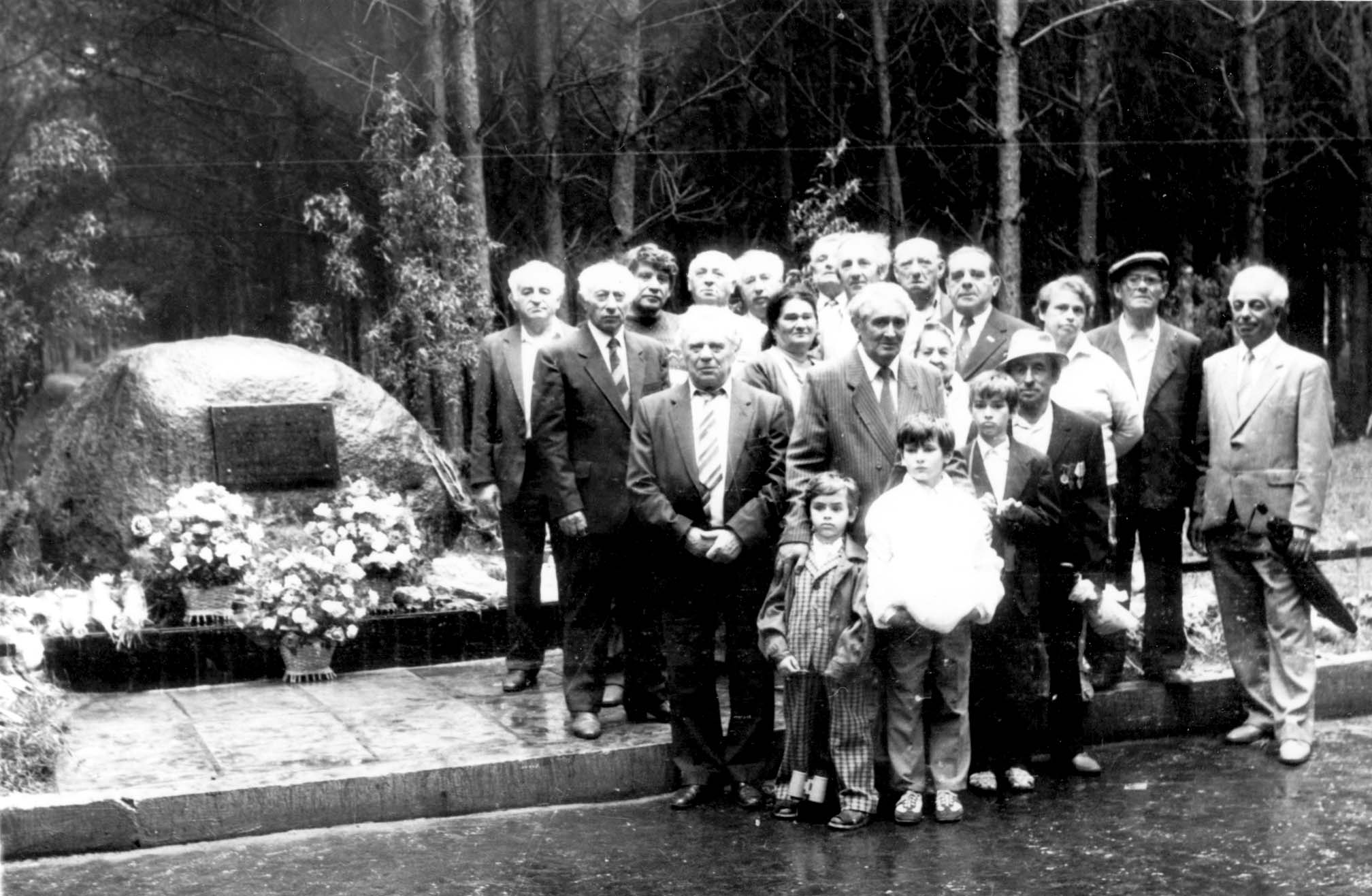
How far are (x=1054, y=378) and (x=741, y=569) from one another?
5.25ft

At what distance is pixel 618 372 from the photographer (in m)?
7.40

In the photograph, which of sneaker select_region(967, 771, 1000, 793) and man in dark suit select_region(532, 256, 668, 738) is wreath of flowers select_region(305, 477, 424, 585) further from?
sneaker select_region(967, 771, 1000, 793)

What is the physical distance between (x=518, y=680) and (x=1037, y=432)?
2.84 m

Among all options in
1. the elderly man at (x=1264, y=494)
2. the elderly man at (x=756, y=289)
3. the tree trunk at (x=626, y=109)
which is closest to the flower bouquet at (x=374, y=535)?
the elderly man at (x=756, y=289)

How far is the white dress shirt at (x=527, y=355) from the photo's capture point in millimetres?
7984

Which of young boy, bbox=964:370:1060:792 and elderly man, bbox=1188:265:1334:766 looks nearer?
young boy, bbox=964:370:1060:792

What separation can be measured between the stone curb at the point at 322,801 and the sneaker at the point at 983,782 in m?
1.21

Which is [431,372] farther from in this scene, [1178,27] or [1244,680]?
[1178,27]

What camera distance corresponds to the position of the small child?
605 cm

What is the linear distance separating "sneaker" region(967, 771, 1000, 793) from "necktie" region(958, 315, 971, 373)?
1988 millimetres

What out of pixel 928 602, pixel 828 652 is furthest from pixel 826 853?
pixel 928 602

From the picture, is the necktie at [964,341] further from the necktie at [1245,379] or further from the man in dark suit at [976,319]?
the necktie at [1245,379]

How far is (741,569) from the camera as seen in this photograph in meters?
6.45

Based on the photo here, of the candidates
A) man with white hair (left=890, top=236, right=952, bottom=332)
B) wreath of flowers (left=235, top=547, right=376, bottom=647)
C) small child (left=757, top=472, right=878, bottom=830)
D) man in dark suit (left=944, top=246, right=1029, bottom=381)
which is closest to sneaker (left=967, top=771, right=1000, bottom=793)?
Result: small child (left=757, top=472, right=878, bottom=830)
